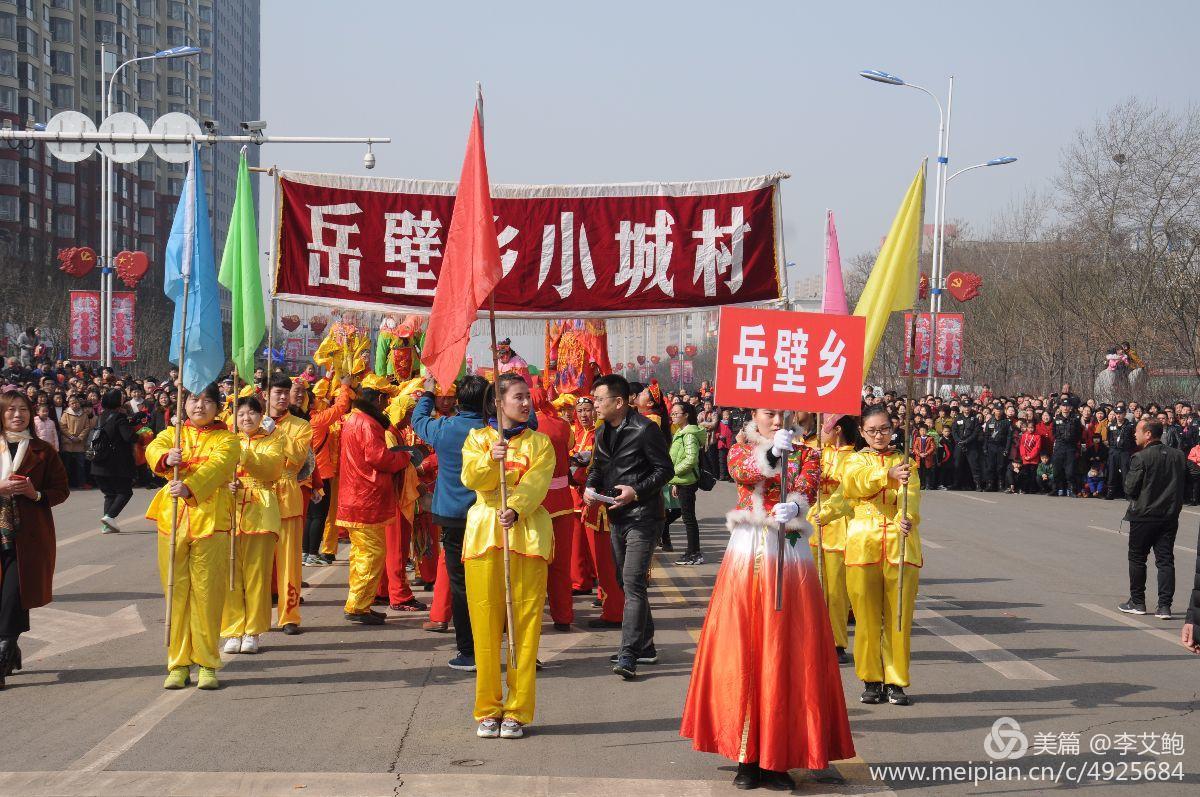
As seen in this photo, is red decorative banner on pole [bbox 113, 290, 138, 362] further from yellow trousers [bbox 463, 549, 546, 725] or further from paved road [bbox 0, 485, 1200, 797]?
yellow trousers [bbox 463, 549, 546, 725]

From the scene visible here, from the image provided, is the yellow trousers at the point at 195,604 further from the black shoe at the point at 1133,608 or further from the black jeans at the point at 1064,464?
the black jeans at the point at 1064,464

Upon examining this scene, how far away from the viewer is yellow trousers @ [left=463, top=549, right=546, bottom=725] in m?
6.49

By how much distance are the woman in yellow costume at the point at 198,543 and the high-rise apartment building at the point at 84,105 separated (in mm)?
35005

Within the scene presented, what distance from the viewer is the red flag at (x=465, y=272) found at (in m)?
6.63

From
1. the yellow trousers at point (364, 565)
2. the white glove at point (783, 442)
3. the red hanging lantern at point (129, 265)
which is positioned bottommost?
the yellow trousers at point (364, 565)

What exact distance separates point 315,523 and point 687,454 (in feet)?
13.4

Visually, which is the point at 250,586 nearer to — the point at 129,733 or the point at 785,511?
the point at 129,733

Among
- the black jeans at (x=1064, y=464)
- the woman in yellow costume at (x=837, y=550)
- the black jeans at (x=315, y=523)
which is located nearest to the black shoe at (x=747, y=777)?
the woman in yellow costume at (x=837, y=550)

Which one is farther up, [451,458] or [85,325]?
[85,325]

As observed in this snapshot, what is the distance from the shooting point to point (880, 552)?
7.50m

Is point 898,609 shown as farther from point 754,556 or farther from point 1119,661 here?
point 1119,661

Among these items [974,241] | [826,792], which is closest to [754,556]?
[826,792]

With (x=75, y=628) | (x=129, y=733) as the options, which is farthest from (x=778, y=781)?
(x=75, y=628)

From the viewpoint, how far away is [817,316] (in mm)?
6180
